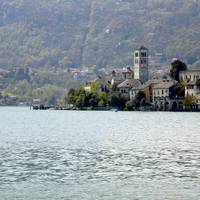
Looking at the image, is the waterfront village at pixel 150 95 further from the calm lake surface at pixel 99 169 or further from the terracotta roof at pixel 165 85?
the calm lake surface at pixel 99 169

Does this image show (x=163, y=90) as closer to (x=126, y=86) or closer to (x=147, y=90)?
(x=147, y=90)

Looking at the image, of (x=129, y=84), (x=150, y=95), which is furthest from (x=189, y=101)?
(x=129, y=84)

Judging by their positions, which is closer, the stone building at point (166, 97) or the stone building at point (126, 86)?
the stone building at point (166, 97)

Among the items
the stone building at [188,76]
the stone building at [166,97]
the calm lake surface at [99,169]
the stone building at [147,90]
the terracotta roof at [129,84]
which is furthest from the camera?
the terracotta roof at [129,84]

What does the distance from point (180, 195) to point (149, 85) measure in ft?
487

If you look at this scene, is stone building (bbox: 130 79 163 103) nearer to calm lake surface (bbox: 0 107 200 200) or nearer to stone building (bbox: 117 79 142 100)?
stone building (bbox: 117 79 142 100)

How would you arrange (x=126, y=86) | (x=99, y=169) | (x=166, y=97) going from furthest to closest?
(x=126, y=86)
(x=166, y=97)
(x=99, y=169)

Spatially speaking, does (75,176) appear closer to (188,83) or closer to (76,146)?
(76,146)

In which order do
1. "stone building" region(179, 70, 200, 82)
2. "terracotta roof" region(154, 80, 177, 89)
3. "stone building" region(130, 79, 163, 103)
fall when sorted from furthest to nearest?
1. "stone building" region(130, 79, 163, 103)
2. "stone building" region(179, 70, 200, 82)
3. "terracotta roof" region(154, 80, 177, 89)

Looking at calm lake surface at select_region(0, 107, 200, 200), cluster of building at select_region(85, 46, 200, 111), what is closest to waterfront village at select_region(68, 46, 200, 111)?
cluster of building at select_region(85, 46, 200, 111)

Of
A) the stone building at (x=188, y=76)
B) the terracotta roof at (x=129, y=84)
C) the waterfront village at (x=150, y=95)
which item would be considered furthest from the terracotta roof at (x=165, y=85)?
the terracotta roof at (x=129, y=84)

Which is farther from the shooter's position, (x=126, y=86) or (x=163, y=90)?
(x=126, y=86)

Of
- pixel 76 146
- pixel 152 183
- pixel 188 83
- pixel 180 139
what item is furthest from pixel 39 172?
pixel 188 83

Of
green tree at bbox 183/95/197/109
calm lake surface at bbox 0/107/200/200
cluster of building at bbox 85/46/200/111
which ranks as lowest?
calm lake surface at bbox 0/107/200/200
